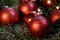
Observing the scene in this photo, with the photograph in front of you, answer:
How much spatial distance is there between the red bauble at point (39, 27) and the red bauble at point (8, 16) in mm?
170

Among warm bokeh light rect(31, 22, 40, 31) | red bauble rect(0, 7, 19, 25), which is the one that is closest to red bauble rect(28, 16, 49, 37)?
warm bokeh light rect(31, 22, 40, 31)

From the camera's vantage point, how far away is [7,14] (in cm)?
92

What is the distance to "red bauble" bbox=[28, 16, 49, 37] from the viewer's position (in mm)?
774

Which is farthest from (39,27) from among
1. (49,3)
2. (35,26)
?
(49,3)

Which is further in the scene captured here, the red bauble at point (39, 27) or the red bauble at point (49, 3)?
the red bauble at point (49, 3)

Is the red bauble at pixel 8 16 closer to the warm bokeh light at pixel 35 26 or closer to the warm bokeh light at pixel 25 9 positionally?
the warm bokeh light at pixel 25 9

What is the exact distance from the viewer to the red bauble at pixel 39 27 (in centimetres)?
77

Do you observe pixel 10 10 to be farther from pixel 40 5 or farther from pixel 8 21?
pixel 40 5

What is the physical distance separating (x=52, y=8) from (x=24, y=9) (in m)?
0.17

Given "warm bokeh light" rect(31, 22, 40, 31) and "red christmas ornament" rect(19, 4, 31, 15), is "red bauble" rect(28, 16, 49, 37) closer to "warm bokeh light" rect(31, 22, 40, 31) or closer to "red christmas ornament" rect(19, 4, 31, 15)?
"warm bokeh light" rect(31, 22, 40, 31)

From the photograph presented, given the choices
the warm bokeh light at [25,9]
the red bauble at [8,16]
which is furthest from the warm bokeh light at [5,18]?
the warm bokeh light at [25,9]

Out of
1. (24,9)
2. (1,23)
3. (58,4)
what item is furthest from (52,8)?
(1,23)

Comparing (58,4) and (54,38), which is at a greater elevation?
(58,4)

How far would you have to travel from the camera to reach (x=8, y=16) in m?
0.91
